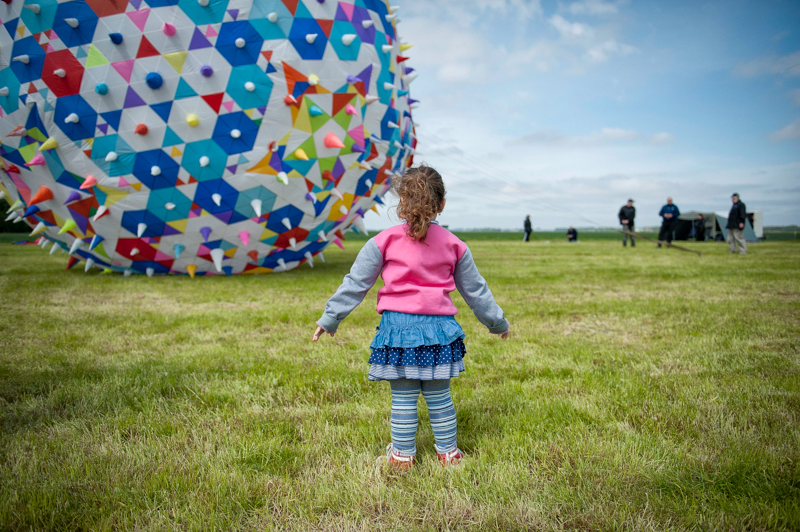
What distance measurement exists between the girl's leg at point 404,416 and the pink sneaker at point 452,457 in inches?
5.6

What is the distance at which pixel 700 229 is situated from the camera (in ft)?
103

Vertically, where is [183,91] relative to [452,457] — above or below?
above

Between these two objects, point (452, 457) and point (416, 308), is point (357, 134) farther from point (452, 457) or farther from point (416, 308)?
point (452, 457)

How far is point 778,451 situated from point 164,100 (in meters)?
7.90

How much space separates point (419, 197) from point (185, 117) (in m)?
6.20

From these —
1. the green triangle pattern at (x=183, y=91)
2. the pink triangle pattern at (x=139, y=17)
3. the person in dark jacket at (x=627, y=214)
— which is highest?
the pink triangle pattern at (x=139, y=17)

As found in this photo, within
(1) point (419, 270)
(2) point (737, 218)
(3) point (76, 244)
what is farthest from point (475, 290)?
(2) point (737, 218)

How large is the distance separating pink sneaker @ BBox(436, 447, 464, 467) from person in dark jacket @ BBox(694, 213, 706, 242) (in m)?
33.9

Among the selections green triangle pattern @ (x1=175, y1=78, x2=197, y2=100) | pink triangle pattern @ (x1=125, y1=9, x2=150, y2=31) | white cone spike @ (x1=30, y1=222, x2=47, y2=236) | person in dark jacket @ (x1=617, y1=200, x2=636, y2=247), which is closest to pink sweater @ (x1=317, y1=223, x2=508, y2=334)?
green triangle pattern @ (x1=175, y1=78, x2=197, y2=100)

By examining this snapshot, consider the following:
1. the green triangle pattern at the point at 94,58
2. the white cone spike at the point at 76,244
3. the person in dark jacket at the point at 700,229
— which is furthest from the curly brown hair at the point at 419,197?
the person in dark jacket at the point at 700,229

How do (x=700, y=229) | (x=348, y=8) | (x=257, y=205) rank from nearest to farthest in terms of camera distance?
(x=257, y=205)
(x=348, y=8)
(x=700, y=229)

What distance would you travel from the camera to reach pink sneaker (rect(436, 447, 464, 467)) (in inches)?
95.1

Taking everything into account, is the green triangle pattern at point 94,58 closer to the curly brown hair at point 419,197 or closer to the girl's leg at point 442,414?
the curly brown hair at point 419,197

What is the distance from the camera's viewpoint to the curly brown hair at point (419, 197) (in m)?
2.41
